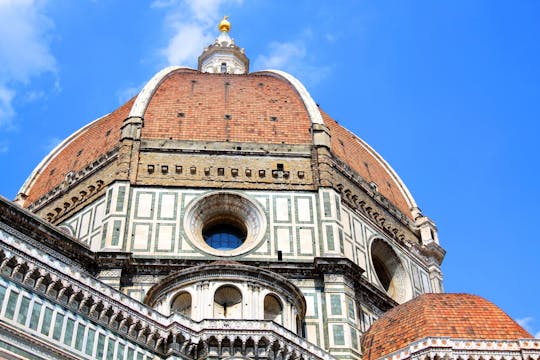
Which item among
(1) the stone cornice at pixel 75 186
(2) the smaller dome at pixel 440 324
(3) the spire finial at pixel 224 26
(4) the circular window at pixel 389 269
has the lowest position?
(2) the smaller dome at pixel 440 324

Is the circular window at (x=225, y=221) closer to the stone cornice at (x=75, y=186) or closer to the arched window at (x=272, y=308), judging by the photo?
the arched window at (x=272, y=308)

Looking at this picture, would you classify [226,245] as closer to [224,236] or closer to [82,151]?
[224,236]

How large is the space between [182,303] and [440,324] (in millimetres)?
8256

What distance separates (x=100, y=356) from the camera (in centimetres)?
1997

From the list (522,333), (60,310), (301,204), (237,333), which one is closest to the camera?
(60,310)

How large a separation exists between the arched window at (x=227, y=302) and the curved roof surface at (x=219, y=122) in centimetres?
927

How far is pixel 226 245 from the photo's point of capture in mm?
29562

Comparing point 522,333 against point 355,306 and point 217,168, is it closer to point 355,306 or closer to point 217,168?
point 355,306

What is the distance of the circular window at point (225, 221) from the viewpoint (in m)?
29.0

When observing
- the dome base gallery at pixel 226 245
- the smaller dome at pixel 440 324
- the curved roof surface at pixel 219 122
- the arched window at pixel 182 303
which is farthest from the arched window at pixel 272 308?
the curved roof surface at pixel 219 122

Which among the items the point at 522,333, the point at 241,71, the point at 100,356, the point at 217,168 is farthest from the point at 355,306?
the point at 241,71

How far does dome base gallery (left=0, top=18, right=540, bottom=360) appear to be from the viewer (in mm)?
20734

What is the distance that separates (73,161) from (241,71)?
17686 mm

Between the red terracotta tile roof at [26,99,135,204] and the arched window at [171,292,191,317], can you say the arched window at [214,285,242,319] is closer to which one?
the arched window at [171,292,191,317]
